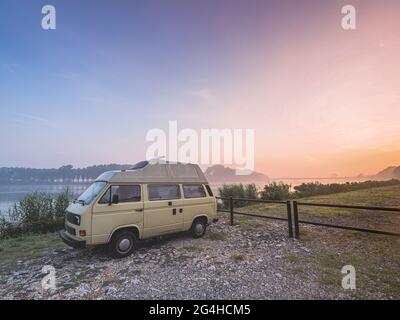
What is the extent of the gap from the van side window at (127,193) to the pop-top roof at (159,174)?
194 millimetres

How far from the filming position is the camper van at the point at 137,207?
231 inches

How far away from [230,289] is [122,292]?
2.10 meters

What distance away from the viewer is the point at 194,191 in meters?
8.22

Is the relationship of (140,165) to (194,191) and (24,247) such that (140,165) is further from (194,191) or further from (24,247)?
(24,247)

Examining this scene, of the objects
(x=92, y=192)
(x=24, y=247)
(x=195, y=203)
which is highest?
(x=92, y=192)

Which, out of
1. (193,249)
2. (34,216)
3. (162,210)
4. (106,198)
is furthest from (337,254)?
(34,216)

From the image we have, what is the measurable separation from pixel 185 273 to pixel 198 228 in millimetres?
2875

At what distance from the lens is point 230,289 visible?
4516mm

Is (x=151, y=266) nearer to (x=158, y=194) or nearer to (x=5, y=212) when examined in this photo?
(x=158, y=194)

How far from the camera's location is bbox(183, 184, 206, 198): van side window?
7930mm

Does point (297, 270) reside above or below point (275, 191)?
below

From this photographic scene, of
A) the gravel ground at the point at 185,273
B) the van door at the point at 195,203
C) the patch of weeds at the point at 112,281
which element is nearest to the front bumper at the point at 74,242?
the gravel ground at the point at 185,273
